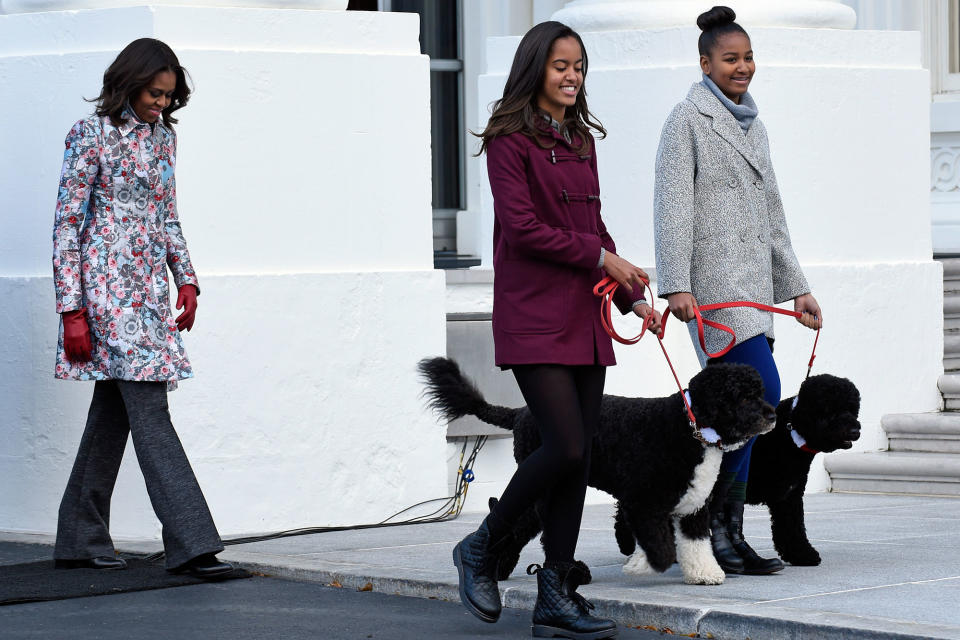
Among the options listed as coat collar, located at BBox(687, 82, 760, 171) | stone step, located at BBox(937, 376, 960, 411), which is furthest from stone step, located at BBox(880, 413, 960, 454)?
coat collar, located at BBox(687, 82, 760, 171)

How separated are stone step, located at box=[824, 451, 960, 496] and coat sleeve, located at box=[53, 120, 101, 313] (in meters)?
4.18

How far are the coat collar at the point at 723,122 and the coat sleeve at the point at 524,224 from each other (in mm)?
997

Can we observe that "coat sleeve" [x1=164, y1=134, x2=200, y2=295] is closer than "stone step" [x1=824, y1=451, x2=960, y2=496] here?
Yes

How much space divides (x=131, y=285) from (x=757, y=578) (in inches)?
95.2

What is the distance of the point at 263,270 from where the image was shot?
25.2 feet

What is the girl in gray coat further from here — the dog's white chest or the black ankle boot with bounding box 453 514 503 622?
the black ankle boot with bounding box 453 514 503 622

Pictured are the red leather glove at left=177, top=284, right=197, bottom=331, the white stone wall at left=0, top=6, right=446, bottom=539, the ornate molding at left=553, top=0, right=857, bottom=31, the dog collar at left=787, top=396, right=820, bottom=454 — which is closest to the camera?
the dog collar at left=787, top=396, right=820, bottom=454

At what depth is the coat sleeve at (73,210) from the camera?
638 centimetres

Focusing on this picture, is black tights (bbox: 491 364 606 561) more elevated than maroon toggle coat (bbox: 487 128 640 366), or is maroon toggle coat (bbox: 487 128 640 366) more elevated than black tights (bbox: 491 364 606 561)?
maroon toggle coat (bbox: 487 128 640 366)

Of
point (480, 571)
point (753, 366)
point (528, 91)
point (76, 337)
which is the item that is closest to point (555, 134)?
point (528, 91)

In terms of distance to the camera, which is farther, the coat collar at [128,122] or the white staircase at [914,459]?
the white staircase at [914,459]

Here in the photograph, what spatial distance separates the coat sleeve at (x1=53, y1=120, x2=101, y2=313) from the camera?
6375 mm

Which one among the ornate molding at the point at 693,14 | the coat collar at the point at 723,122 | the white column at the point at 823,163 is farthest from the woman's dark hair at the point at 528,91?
the ornate molding at the point at 693,14

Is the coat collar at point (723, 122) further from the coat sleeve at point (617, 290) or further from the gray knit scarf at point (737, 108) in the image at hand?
the coat sleeve at point (617, 290)
